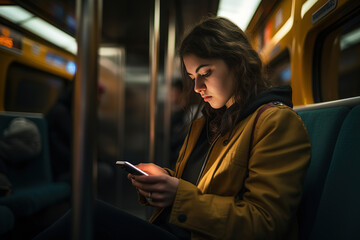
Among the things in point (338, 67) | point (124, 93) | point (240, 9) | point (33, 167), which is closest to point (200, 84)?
point (338, 67)

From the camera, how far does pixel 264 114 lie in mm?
842

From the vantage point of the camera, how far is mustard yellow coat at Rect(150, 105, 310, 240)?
0.73 meters

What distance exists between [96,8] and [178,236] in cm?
80

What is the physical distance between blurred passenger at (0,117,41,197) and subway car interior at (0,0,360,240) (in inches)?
0.5

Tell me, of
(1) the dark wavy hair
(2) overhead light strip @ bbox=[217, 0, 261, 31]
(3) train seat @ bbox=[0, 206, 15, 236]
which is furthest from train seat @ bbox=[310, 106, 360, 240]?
(3) train seat @ bbox=[0, 206, 15, 236]

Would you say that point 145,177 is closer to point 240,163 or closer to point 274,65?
point 240,163

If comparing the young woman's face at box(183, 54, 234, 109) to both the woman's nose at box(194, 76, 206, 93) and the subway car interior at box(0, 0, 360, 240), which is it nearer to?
the woman's nose at box(194, 76, 206, 93)

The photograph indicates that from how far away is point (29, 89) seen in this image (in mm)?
3066

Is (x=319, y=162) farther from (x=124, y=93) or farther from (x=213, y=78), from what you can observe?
(x=124, y=93)

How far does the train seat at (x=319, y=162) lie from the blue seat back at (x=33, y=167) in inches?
88.2

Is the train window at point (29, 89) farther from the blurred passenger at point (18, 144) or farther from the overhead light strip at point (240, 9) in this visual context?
the overhead light strip at point (240, 9)

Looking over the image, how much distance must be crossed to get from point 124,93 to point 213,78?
12.2 feet

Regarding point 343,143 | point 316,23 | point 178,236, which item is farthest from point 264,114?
point 316,23

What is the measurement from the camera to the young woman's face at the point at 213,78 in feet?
3.37
